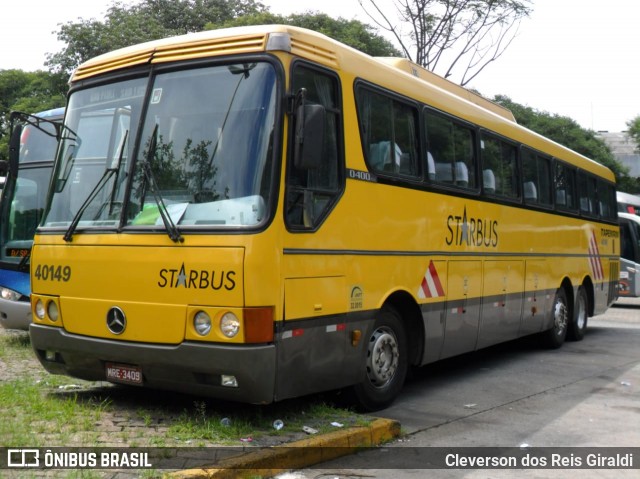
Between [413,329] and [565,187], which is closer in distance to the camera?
[413,329]

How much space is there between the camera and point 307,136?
6.23 meters

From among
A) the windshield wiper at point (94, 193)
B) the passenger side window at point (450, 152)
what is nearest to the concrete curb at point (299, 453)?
the windshield wiper at point (94, 193)

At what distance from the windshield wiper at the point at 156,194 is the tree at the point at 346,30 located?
80.7 ft

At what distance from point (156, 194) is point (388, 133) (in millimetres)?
2628

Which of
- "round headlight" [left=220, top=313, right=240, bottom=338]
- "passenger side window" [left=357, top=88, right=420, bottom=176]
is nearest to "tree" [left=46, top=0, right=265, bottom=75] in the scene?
"passenger side window" [left=357, top=88, right=420, bottom=176]

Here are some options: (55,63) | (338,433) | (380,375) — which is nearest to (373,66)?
(380,375)

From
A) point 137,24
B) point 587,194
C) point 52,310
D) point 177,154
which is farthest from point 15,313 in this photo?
point 137,24

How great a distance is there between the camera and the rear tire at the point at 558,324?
13219mm

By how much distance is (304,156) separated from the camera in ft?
20.4

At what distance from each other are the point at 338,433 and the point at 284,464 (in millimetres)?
715

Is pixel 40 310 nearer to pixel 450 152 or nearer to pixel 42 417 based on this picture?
pixel 42 417

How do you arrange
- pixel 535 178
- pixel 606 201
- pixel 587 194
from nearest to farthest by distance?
pixel 535 178
pixel 587 194
pixel 606 201

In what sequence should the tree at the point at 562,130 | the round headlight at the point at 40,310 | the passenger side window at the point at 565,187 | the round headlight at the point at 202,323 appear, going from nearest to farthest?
the round headlight at the point at 202,323
the round headlight at the point at 40,310
the passenger side window at the point at 565,187
the tree at the point at 562,130

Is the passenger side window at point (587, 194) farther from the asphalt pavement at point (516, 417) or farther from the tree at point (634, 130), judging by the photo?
the tree at point (634, 130)
